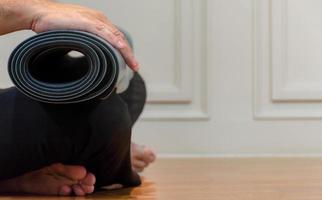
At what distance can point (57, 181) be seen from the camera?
2.78 feet

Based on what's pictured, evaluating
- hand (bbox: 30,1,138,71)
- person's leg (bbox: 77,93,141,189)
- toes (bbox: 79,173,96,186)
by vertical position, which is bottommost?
toes (bbox: 79,173,96,186)

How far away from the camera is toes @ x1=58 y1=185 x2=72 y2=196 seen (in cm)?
85

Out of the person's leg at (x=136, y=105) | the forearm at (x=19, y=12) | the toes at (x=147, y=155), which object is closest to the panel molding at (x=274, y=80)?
the person's leg at (x=136, y=105)

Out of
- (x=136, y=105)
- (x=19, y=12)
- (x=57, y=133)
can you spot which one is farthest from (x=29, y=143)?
(x=136, y=105)

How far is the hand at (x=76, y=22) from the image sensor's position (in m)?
0.74

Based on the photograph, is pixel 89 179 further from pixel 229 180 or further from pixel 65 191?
pixel 229 180

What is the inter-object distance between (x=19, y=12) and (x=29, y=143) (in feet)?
0.58

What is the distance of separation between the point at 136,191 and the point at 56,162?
0.16 m

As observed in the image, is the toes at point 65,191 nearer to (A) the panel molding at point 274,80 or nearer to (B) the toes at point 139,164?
(B) the toes at point 139,164

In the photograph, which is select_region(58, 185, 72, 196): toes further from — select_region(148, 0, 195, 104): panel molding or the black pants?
select_region(148, 0, 195, 104): panel molding

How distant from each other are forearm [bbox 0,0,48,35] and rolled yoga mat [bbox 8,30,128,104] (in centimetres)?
6

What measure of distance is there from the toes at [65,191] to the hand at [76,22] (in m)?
0.21

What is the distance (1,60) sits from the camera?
5.37ft

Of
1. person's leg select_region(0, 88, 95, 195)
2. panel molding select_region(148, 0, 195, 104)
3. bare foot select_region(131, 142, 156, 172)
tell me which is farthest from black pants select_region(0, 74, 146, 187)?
panel molding select_region(148, 0, 195, 104)
